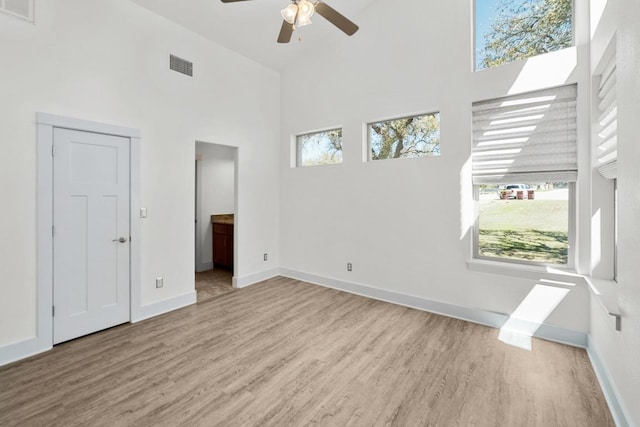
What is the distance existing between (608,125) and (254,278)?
15.4ft

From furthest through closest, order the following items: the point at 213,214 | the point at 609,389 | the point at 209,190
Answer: the point at 213,214
the point at 209,190
the point at 609,389

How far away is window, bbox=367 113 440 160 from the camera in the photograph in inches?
146

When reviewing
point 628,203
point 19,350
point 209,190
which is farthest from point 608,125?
point 209,190

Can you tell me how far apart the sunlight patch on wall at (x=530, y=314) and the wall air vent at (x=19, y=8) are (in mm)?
5618

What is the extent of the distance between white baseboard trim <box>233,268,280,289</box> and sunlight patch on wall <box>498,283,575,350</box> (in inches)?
140

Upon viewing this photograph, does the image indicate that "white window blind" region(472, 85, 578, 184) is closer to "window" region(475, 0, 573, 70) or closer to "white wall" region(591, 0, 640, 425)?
"window" region(475, 0, 573, 70)

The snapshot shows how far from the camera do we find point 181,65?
3811 millimetres

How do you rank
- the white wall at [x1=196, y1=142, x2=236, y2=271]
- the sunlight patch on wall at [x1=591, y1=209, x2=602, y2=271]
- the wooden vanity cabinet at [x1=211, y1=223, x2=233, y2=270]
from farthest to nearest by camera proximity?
1. the white wall at [x1=196, y1=142, x2=236, y2=271]
2. the wooden vanity cabinet at [x1=211, y1=223, x2=233, y2=270]
3. the sunlight patch on wall at [x1=591, y1=209, x2=602, y2=271]

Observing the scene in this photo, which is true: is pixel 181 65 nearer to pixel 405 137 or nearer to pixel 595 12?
Result: pixel 405 137

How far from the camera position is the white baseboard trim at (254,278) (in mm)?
4609

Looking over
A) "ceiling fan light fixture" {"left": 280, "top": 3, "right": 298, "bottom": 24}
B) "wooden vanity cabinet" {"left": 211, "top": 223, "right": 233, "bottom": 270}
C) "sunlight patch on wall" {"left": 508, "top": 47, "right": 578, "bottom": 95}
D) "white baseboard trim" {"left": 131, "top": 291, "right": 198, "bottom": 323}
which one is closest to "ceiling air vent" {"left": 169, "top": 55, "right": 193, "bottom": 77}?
"ceiling fan light fixture" {"left": 280, "top": 3, "right": 298, "bottom": 24}

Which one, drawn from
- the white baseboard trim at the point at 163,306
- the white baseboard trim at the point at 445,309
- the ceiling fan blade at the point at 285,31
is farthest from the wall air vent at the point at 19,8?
the white baseboard trim at the point at 445,309

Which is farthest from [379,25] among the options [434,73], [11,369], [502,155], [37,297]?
[11,369]

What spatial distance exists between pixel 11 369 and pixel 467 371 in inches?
155
